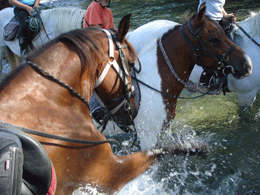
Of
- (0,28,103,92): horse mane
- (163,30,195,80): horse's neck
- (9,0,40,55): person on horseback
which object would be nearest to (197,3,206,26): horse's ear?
(163,30,195,80): horse's neck

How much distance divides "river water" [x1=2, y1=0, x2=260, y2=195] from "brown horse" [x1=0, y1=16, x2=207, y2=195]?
0.62 feet

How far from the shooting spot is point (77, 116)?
151 centimetres

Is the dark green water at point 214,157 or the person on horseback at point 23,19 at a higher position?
the person on horseback at point 23,19

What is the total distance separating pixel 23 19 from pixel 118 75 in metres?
3.37

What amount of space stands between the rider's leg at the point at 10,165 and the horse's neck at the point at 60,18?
3.76 metres

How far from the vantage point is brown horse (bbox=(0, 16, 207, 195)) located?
129cm

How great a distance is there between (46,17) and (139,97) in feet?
9.95

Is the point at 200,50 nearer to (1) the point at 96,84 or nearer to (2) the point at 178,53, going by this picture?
(2) the point at 178,53

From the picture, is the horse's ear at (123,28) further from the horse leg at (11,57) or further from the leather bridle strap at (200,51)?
the horse leg at (11,57)

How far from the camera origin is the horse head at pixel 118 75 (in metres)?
1.83

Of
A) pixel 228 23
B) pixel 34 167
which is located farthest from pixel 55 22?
pixel 34 167

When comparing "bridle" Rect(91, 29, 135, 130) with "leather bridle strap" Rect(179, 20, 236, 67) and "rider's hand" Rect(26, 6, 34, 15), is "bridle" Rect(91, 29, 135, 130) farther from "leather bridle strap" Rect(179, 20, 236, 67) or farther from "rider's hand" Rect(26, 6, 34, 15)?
"rider's hand" Rect(26, 6, 34, 15)

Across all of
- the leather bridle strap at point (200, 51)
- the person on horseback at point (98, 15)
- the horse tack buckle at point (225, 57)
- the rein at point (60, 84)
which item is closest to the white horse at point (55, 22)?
the person on horseback at point (98, 15)

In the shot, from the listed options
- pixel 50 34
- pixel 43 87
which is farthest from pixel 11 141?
pixel 50 34
